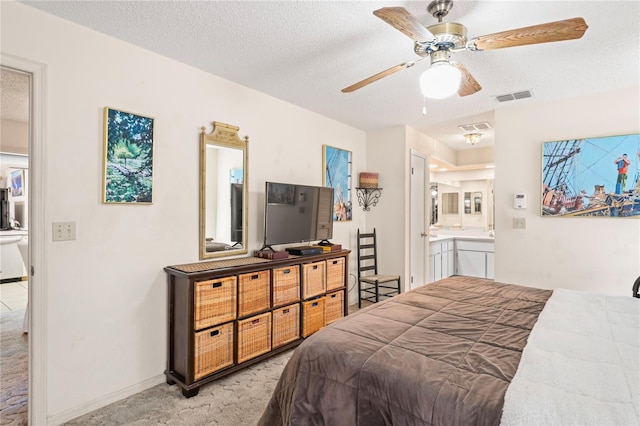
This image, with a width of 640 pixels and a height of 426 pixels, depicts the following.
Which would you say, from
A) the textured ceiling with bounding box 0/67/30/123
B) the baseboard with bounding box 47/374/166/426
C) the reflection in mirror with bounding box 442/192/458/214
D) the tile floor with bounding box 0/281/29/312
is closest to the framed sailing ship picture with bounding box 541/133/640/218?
the reflection in mirror with bounding box 442/192/458/214

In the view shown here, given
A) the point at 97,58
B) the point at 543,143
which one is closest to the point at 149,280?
the point at 97,58

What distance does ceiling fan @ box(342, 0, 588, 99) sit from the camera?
4.96 feet

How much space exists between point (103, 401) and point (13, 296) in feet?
13.1

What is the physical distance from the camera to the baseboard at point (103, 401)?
6.59 feet

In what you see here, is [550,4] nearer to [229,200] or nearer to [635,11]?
[635,11]

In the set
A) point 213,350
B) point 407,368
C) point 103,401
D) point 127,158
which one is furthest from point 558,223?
point 103,401

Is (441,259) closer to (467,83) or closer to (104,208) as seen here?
(467,83)

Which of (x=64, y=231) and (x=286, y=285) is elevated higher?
(x=64, y=231)

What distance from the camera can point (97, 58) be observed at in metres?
2.17

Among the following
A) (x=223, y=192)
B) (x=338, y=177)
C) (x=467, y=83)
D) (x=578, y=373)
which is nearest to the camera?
(x=578, y=373)

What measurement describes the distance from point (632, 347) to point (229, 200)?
2.72 metres

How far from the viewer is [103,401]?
219 centimetres

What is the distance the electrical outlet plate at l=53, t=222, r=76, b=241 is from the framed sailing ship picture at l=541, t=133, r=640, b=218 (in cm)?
413

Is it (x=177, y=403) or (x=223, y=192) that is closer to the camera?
(x=177, y=403)
